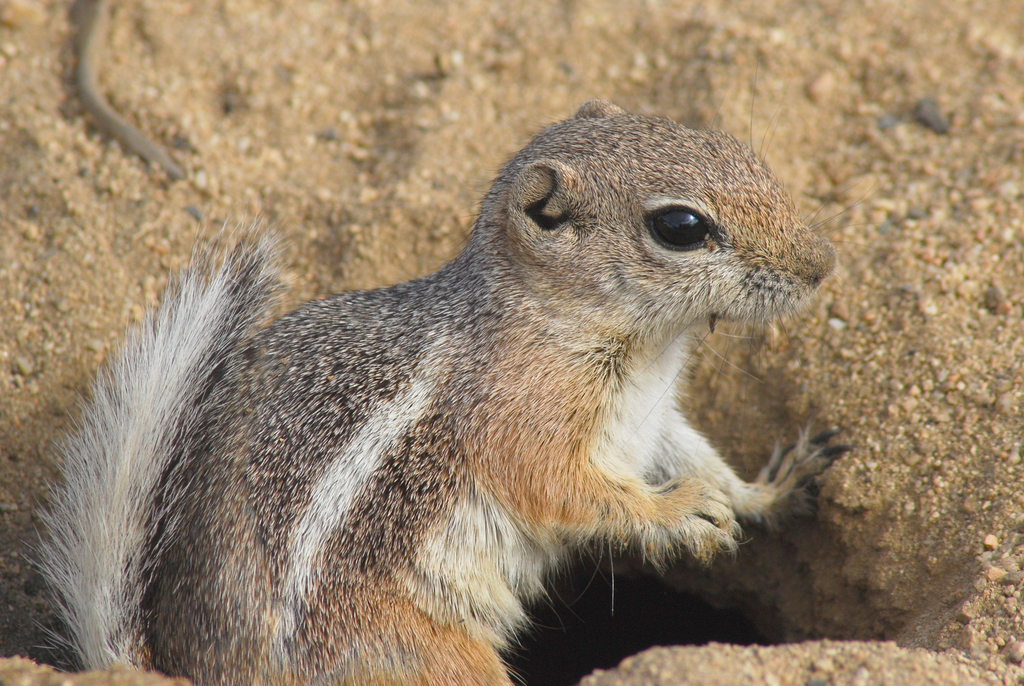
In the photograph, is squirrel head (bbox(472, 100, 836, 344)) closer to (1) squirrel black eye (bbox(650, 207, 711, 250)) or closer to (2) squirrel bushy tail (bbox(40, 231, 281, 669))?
(1) squirrel black eye (bbox(650, 207, 711, 250))

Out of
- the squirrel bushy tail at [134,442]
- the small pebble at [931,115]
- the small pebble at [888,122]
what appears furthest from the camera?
the small pebble at [888,122]

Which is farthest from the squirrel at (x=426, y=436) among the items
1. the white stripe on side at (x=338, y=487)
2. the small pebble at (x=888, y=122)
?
the small pebble at (x=888, y=122)

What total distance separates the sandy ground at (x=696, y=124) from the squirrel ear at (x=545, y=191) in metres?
1.34

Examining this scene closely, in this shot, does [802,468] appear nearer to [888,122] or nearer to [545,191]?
[545,191]

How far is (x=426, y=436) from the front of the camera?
2969 millimetres

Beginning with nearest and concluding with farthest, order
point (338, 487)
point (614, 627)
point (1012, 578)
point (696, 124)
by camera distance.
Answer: point (1012, 578) < point (338, 487) < point (614, 627) < point (696, 124)

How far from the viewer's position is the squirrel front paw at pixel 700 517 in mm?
3117

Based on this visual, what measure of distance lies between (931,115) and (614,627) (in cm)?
297

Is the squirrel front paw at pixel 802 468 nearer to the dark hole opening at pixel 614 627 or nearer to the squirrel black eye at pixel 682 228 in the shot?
the dark hole opening at pixel 614 627

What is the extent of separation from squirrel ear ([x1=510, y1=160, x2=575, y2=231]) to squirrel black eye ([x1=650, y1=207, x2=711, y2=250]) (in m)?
0.32

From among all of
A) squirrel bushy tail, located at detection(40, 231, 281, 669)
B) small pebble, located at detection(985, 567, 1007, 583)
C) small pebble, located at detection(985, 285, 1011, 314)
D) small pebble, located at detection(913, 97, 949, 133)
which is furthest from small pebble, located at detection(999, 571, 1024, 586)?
squirrel bushy tail, located at detection(40, 231, 281, 669)

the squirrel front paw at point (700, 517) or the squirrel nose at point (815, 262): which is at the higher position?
the squirrel nose at point (815, 262)

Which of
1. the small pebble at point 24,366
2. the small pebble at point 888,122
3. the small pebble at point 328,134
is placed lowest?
the small pebble at point 24,366

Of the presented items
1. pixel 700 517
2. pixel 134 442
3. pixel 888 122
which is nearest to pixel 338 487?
pixel 134 442
